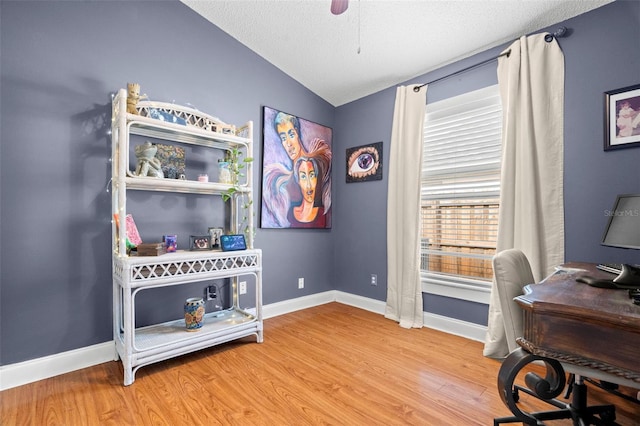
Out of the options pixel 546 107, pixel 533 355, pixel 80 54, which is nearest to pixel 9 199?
pixel 80 54

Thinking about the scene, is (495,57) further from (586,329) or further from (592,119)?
(586,329)

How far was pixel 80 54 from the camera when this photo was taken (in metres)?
2.00

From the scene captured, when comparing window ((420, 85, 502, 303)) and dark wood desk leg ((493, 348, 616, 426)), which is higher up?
window ((420, 85, 502, 303))

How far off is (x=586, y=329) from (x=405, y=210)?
203 centimetres

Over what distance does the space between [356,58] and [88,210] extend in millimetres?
2606

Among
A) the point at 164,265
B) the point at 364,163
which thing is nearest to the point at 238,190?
the point at 164,265

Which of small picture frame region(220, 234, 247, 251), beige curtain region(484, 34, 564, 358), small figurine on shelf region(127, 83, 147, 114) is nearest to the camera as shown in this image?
small figurine on shelf region(127, 83, 147, 114)

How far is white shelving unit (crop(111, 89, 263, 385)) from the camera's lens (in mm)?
1847

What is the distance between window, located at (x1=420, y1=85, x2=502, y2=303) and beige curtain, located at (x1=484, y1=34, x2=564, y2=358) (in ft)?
0.62

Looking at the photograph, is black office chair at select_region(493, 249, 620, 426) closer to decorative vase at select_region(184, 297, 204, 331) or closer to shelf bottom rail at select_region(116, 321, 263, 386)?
shelf bottom rail at select_region(116, 321, 263, 386)

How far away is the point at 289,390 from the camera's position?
175 centimetres

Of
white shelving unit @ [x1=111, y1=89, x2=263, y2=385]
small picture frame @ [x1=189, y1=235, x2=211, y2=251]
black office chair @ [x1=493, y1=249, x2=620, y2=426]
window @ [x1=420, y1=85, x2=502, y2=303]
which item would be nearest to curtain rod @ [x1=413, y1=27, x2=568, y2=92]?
window @ [x1=420, y1=85, x2=502, y2=303]

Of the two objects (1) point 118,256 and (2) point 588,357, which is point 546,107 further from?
Result: (1) point 118,256

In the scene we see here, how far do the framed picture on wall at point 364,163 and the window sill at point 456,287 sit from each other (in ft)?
4.00
